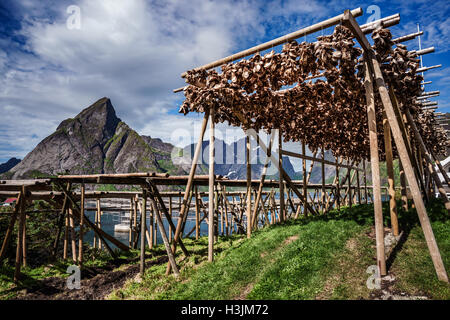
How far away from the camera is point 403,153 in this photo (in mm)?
4805

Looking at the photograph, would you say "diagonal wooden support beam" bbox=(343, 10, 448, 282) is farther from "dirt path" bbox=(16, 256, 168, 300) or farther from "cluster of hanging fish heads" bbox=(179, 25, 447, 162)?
"dirt path" bbox=(16, 256, 168, 300)

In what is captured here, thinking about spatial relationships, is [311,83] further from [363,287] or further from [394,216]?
[363,287]

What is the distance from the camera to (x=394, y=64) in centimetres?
569

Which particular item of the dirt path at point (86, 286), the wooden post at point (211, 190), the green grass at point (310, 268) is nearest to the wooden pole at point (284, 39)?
the wooden post at point (211, 190)

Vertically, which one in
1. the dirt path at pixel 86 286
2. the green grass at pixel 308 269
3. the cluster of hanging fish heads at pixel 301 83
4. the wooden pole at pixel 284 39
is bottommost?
the dirt path at pixel 86 286

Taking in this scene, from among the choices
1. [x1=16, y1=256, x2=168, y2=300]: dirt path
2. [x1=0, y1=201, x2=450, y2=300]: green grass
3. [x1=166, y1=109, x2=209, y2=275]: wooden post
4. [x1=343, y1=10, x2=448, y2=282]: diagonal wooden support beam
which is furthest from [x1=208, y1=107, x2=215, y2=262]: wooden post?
[x1=343, y1=10, x2=448, y2=282]: diagonal wooden support beam

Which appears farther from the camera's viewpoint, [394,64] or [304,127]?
[304,127]

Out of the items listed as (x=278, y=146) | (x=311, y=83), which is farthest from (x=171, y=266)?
(x=311, y=83)

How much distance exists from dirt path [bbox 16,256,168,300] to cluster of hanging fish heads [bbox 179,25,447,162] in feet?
20.0

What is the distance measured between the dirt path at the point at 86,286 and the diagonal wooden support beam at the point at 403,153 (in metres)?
7.78

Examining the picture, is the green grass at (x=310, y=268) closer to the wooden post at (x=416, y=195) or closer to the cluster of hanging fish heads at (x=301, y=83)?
the wooden post at (x=416, y=195)

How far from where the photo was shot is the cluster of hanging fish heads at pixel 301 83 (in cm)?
547
